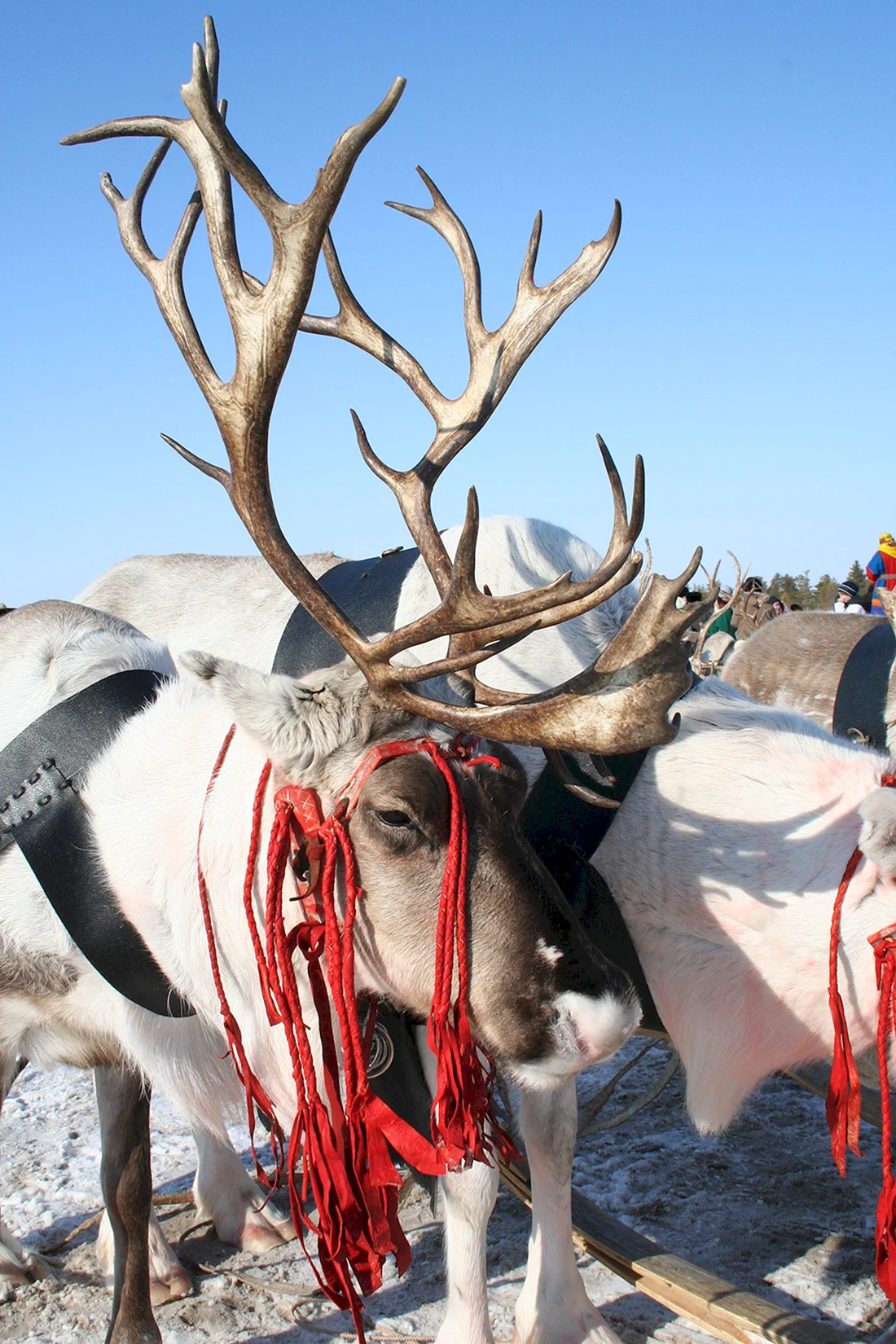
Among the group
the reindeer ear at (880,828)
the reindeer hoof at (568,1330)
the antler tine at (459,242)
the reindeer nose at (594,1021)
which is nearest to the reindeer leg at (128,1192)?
the reindeer hoof at (568,1330)

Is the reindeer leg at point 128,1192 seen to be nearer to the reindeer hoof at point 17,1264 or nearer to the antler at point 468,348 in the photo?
the reindeer hoof at point 17,1264

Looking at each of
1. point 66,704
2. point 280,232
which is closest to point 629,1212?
point 66,704

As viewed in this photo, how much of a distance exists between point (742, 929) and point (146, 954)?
4.65 ft

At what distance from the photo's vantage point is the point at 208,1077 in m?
2.55

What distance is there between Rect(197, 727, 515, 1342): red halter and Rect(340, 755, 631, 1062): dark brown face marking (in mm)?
29

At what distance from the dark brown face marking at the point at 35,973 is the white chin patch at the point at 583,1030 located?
1147 mm

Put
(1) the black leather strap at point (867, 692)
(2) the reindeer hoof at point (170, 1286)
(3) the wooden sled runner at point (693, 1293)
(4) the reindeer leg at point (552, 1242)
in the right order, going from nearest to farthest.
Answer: (3) the wooden sled runner at point (693, 1293)
(4) the reindeer leg at point (552, 1242)
(2) the reindeer hoof at point (170, 1286)
(1) the black leather strap at point (867, 692)

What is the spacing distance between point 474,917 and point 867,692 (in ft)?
9.62

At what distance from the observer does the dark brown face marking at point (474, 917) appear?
2.00 m

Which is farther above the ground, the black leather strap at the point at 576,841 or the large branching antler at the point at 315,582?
the large branching antler at the point at 315,582

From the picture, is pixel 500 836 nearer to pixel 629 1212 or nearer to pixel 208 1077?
pixel 208 1077

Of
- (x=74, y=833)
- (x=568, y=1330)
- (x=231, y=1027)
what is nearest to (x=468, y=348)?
(x=74, y=833)

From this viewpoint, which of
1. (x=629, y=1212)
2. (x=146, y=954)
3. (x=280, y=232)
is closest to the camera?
(x=280, y=232)

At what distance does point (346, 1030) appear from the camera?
202 cm
